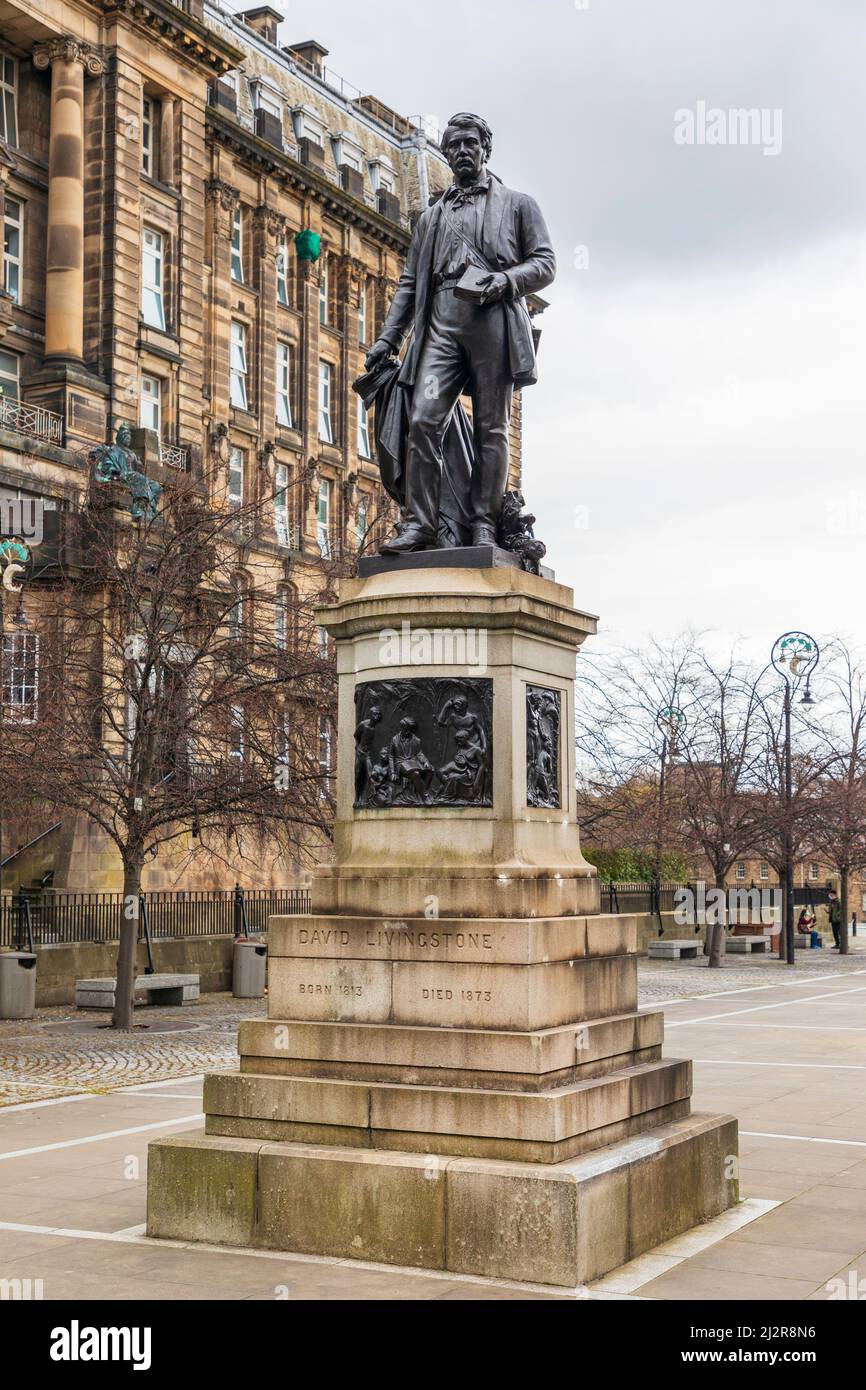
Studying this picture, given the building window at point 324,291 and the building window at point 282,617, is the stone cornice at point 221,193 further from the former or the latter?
the building window at point 282,617

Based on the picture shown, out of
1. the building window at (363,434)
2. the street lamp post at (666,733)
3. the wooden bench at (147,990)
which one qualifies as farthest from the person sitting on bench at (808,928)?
the wooden bench at (147,990)

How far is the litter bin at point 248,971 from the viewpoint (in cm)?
2777

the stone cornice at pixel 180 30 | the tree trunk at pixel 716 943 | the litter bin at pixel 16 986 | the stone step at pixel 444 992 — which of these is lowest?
the tree trunk at pixel 716 943

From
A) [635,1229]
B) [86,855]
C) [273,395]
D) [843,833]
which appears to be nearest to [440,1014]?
[635,1229]

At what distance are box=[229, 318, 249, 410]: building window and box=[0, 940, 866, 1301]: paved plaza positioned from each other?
3620 centimetres

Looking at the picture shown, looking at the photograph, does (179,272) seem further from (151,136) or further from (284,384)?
(284,384)

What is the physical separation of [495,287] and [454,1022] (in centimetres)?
431

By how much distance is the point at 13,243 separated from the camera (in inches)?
1740

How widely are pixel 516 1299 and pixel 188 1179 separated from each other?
6.70ft

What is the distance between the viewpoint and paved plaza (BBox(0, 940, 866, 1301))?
7.05 meters

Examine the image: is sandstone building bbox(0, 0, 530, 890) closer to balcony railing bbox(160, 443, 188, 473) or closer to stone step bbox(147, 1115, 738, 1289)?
balcony railing bbox(160, 443, 188, 473)

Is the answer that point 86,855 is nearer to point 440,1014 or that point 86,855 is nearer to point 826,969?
point 826,969

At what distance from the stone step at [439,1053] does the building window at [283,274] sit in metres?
53.7

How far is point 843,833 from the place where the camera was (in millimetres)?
44406
